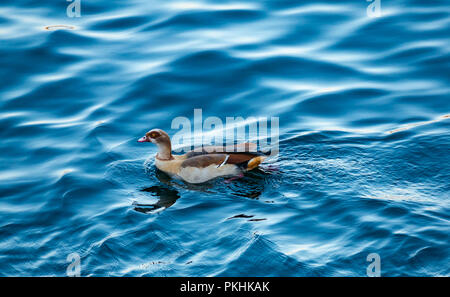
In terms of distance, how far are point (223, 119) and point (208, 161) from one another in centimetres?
214

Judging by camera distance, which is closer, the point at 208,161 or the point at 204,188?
the point at 204,188

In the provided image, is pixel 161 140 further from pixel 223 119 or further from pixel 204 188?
pixel 223 119

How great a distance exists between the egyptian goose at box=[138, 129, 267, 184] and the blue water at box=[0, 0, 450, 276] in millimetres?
211

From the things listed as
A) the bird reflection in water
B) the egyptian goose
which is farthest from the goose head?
the bird reflection in water

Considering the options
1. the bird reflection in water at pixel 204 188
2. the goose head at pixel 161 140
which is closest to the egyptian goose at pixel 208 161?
the goose head at pixel 161 140

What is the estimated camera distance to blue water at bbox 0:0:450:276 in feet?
28.8

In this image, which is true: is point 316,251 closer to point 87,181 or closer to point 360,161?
point 360,161

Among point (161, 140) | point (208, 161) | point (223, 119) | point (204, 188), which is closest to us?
point (204, 188)

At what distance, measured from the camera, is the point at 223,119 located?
13055mm

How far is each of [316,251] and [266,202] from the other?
1593 millimetres

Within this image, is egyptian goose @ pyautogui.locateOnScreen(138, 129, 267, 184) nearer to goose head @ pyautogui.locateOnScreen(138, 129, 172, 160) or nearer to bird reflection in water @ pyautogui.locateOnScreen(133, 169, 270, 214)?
goose head @ pyautogui.locateOnScreen(138, 129, 172, 160)

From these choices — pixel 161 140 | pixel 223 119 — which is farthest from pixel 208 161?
pixel 223 119

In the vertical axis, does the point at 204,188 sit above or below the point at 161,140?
below

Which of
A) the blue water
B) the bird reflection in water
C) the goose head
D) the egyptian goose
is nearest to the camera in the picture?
the blue water
